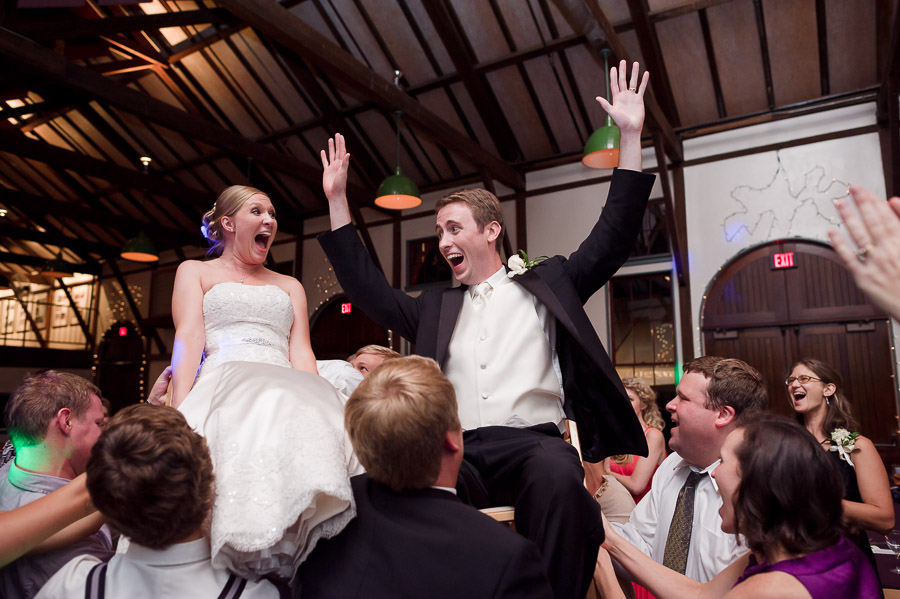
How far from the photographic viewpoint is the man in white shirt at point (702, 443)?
2.11m

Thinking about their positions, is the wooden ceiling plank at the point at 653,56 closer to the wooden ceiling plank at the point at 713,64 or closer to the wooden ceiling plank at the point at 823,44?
the wooden ceiling plank at the point at 713,64

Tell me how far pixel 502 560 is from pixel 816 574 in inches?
25.9

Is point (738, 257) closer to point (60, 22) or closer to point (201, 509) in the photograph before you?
point (201, 509)

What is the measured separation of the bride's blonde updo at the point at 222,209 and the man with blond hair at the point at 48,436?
910 millimetres

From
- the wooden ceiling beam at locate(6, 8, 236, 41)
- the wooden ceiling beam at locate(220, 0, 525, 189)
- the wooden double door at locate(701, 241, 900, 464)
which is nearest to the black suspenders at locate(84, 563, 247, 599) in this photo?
the wooden ceiling beam at locate(220, 0, 525, 189)

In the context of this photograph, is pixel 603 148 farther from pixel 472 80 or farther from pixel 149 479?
pixel 149 479

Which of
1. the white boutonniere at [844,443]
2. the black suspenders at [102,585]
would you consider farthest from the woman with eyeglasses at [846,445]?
the black suspenders at [102,585]

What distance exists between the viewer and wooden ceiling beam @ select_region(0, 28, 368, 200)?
5.75 meters

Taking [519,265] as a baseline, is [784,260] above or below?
above

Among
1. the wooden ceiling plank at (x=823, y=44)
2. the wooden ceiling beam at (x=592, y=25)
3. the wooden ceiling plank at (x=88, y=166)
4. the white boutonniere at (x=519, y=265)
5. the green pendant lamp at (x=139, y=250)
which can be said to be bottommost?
the white boutonniere at (x=519, y=265)

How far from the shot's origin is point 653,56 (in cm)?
704

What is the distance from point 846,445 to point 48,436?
3405 millimetres

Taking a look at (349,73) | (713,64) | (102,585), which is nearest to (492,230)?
(102,585)

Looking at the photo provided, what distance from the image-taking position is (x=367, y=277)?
2322 millimetres
